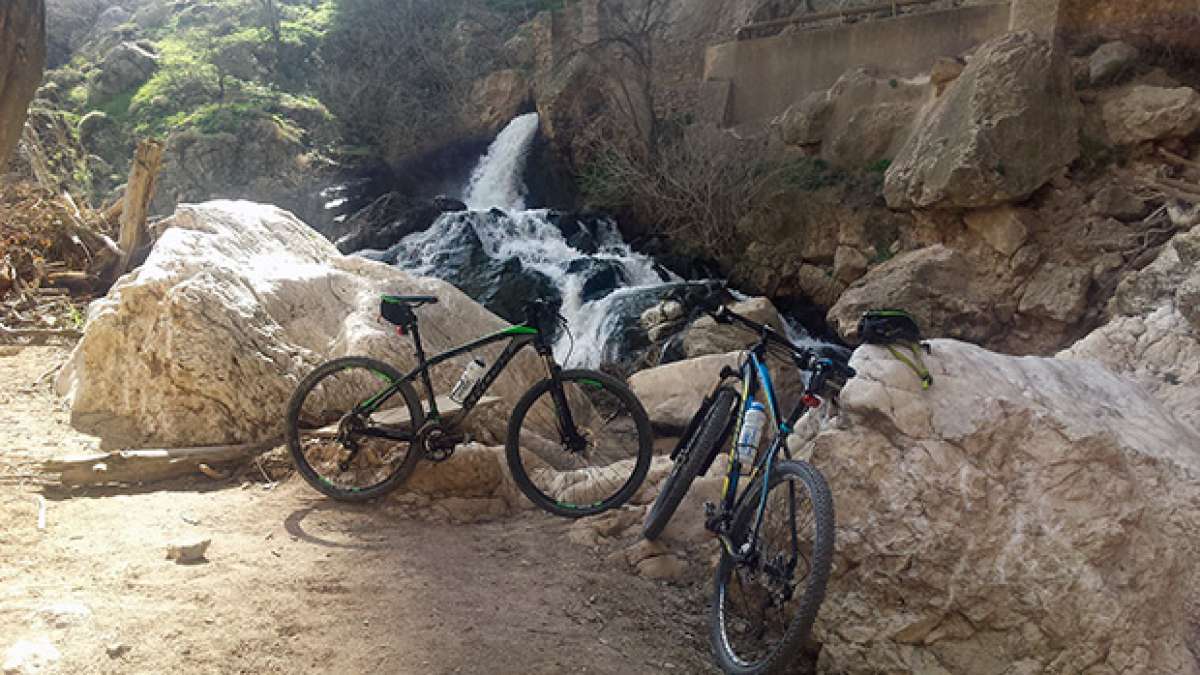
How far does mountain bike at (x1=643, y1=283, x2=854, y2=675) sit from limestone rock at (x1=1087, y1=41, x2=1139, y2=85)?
9574 millimetres

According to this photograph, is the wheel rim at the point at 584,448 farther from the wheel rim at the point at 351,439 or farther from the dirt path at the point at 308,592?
the wheel rim at the point at 351,439

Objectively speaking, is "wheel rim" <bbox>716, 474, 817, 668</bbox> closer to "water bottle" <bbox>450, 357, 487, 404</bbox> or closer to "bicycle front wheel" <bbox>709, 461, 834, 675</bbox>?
"bicycle front wheel" <bbox>709, 461, 834, 675</bbox>

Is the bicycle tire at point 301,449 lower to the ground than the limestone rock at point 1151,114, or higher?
lower

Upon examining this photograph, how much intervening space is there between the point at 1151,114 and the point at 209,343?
10.8 meters

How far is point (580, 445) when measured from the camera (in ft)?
13.5

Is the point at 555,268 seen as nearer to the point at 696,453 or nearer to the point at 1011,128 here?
the point at 1011,128

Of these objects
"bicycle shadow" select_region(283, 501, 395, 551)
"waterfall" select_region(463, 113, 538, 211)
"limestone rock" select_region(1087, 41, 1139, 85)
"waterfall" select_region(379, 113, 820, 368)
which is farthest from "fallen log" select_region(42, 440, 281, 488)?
"waterfall" select_region(463, 113, 538, 211)

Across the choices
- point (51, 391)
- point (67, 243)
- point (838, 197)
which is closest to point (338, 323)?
point (51, 391)

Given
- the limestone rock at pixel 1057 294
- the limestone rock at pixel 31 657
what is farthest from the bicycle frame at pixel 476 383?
the limestone rock at pixel 1057 294

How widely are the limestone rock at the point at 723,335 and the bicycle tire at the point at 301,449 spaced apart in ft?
20.9

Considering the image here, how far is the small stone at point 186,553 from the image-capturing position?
3084mm

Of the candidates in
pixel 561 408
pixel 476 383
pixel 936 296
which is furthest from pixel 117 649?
pixel 936 296

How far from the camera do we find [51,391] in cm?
546

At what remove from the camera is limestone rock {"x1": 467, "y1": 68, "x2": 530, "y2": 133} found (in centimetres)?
2292
